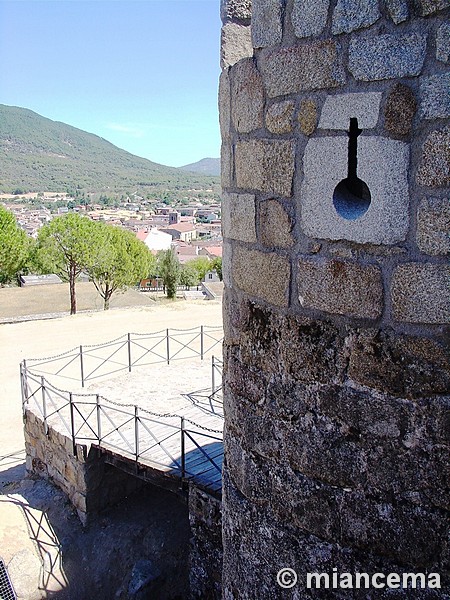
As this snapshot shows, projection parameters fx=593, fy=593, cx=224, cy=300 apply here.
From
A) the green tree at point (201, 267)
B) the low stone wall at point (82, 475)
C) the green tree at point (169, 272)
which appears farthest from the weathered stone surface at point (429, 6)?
the green tree at point (201, 267)

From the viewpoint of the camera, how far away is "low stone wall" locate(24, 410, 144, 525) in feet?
23.9

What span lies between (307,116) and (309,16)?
12.3 inches

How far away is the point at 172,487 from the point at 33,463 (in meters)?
3.44

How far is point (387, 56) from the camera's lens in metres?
1.74

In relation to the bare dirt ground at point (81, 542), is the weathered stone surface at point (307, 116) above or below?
above

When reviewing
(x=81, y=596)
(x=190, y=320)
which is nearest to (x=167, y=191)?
(x=190, y=320)

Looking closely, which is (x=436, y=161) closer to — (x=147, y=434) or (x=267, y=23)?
(x=267, y=23)

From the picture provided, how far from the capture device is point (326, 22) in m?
1.86

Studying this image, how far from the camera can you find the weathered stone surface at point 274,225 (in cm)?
206

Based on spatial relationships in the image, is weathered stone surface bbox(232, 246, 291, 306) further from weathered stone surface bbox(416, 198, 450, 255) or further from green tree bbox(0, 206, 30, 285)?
green tree bbox(0, 206, 30, 285)

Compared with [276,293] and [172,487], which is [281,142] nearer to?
[276,293]

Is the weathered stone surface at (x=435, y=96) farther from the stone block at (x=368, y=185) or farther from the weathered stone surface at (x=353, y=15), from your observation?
the weathered stone surface at (x=353, y=15)

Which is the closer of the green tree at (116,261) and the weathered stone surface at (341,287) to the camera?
the weathered stone surface at (341,287)

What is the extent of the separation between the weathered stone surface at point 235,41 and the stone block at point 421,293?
1.37m
